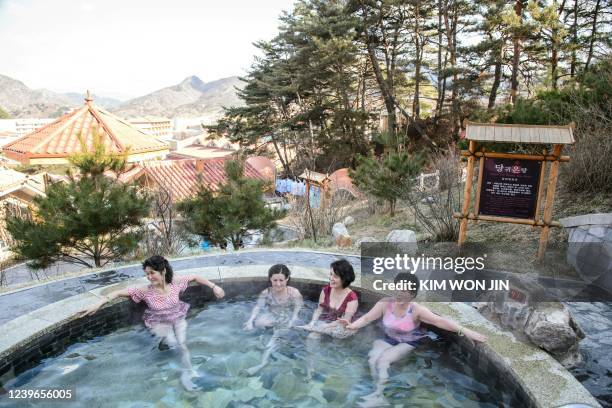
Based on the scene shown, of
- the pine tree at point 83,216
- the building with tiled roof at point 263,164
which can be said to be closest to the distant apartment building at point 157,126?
the building with tiled roof at point 263,164

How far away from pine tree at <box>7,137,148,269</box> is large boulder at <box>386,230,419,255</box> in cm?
371

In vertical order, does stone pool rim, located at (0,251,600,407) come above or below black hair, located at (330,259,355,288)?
below

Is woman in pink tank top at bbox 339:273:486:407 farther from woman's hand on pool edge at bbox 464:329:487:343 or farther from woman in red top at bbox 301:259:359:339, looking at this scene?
woman in red top at bbox 301:259:359:339

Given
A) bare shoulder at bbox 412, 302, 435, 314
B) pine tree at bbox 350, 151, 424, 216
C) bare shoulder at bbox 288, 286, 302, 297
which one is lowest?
bare shoulder at bbox 288, 286, 302, 297

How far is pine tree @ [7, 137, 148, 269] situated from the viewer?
575cm

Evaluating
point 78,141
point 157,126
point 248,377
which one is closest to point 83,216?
point 248,377

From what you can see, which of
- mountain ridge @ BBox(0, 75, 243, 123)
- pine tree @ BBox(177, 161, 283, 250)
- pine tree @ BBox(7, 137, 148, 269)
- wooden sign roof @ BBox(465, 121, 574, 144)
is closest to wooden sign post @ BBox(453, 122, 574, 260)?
wooden sign roof @ BBox(465, 121, 574, 144)

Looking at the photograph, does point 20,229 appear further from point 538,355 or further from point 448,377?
point 538,355

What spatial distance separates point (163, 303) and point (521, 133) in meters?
4.46

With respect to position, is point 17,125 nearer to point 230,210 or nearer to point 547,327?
point 230,210

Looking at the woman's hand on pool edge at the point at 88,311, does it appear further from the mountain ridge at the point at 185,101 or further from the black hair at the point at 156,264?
the mountain ridge at the point at 185,101

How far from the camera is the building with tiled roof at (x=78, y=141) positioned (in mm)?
10383

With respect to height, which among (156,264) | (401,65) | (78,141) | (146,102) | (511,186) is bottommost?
(156,264)

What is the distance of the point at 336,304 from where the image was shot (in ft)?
14.2
